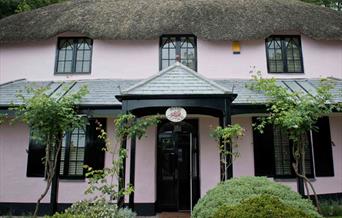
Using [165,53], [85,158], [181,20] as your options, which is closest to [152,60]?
[165,53]

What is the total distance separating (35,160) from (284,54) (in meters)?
9.71

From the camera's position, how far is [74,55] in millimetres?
11094

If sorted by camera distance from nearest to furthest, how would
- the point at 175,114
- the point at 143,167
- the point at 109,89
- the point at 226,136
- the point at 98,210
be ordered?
1. the point at 98,210
2. the point at 226,136
3. the point at 175,114
4. the point at 109,89
5. the point at 143,167

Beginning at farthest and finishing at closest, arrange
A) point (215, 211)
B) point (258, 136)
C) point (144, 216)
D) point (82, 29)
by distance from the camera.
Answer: point (82, 29) < point (258, 136) < point (144, 216) < point (215, 211)

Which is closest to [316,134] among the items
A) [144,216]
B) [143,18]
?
[144,216]

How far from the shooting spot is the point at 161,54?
1101cm

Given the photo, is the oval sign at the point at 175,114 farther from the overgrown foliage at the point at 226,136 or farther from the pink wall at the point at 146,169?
the pink wall at the point at 146,169

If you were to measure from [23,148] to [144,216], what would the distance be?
4.74m

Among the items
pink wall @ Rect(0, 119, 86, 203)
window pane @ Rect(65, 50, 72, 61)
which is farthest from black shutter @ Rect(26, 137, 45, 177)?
window pane @ Rect(65, 50, 72, 61)

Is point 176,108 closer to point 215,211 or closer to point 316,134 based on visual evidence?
point 215,211

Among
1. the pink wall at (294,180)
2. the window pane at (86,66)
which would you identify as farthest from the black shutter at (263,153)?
the window pane at (86,66)

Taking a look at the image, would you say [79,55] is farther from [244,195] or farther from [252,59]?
[244,195]

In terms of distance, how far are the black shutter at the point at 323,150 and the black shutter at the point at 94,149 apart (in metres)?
7.28

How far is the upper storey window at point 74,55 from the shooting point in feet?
36.2
